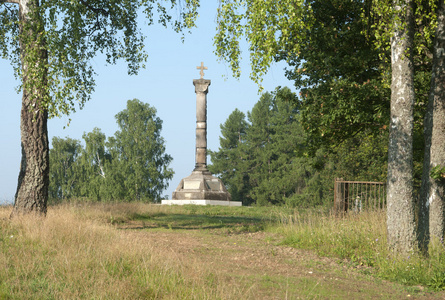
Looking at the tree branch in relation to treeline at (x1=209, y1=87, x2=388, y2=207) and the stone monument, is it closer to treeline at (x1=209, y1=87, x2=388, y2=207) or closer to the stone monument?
the stone monument

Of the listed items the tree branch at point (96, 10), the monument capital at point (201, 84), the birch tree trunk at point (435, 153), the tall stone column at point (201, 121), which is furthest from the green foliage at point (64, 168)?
the birch tree trunk at point (435, 153)

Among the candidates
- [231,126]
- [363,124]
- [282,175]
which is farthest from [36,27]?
[231,126]

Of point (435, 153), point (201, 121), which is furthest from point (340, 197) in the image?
point (201, 121)

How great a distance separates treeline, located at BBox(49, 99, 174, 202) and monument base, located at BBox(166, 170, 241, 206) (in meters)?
16.1

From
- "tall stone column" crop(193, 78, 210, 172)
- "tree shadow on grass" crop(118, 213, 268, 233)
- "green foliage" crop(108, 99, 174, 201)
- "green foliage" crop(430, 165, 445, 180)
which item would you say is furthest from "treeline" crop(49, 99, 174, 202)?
"green foliage" crop(430, 165, 445, 180)

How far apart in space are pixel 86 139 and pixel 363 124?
145 feet

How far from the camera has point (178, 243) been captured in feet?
39.1

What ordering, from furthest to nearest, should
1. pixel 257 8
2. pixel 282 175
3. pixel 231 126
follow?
pixel 231 126 → pixel 282 175 → pixel 257 8

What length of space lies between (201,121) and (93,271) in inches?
896

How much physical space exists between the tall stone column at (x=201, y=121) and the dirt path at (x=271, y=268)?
15.8 m

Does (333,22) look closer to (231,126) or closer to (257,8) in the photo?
(257,8)

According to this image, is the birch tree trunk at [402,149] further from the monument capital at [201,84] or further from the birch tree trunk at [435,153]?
the monument capital at [201,84]

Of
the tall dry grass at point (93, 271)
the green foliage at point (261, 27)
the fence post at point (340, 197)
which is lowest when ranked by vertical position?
the tall dry grass at point (93, 271)

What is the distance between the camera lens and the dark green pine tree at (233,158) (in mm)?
55094
